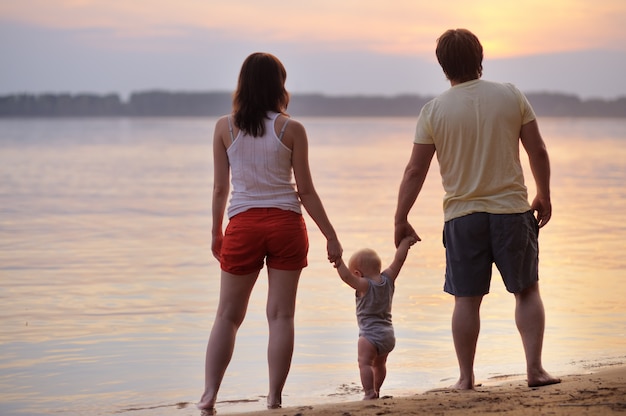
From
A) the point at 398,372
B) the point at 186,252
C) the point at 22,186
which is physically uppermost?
the point at 22,186

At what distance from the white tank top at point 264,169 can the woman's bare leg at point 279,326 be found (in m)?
0.37

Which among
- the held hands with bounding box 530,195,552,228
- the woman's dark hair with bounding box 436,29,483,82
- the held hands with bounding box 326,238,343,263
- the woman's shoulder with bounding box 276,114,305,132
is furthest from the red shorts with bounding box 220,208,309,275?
the held hands with bounding box 530,195,552,228

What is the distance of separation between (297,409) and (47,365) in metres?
2.49

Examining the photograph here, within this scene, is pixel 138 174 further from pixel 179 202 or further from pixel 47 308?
pixel 47 308

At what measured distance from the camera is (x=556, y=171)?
1031 inches

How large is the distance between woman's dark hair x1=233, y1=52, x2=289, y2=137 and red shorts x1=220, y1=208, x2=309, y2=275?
42cm

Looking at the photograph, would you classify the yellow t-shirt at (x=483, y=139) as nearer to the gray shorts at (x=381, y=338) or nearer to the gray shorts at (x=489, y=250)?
the gray shorts at (x=489, y=250)

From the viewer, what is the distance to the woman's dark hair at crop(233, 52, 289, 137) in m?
4.97

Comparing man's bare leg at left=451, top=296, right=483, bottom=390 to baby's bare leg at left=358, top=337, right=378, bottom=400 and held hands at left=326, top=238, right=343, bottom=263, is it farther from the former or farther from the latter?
Result: held hands at left=326, top=238, right=343, bottom=263

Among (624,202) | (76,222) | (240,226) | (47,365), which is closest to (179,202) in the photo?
(76,222)

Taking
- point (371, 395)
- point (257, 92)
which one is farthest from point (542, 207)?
point (257, 92)

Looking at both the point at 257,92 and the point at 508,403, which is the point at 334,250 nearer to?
the point at 257,92

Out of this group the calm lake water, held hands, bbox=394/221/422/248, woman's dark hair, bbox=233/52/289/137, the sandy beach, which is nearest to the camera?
the sandy beach

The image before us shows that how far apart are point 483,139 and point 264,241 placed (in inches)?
48.2
